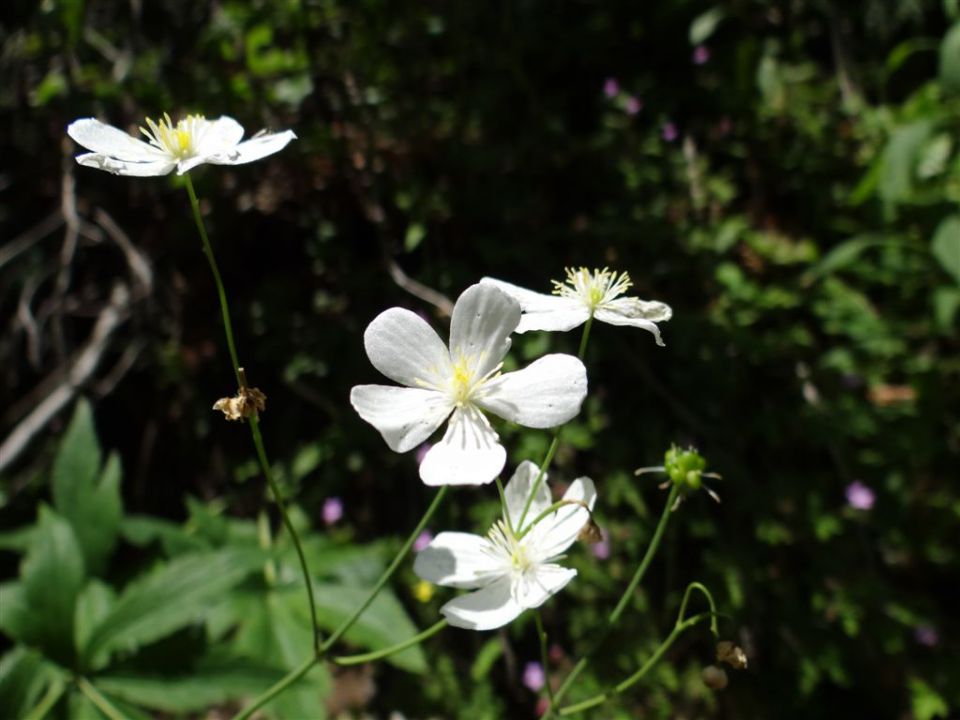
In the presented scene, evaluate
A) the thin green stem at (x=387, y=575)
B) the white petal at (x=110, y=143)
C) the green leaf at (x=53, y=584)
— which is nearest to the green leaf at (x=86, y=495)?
the green leaf at (x=53, y=584)

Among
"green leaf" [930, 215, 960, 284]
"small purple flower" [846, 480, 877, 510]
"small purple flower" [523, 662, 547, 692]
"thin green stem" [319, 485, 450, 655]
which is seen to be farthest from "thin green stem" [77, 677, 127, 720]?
"green leaf" [930, 215, 960, 284]

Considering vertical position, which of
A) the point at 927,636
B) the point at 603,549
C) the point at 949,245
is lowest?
the point at 927,636

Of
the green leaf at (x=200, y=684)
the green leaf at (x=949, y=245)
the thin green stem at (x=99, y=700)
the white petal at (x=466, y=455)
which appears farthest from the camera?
the green leaf at (x=949, y=245)

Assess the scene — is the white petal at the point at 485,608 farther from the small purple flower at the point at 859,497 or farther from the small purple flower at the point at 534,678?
the small purple flower at the point at 859,497

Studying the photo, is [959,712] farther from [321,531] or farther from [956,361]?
[321,531]

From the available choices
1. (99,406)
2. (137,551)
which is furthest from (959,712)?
(99,406)

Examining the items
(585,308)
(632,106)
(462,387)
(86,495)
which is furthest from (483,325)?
(632,106)

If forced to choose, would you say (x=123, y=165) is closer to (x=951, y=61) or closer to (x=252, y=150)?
(x=252, y=150)
